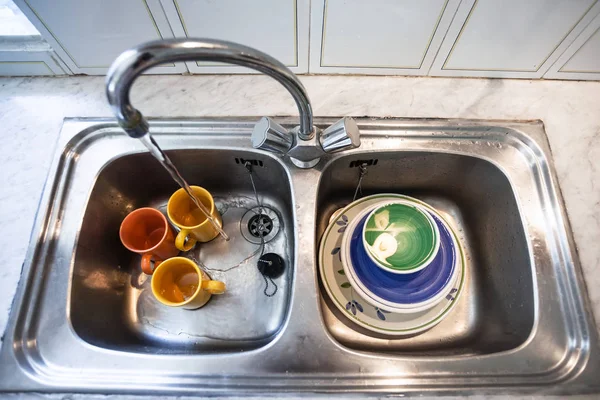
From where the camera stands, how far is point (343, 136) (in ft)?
1.78

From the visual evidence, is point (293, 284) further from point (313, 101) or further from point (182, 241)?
point (313, 101)

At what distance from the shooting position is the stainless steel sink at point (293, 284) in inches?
20.7

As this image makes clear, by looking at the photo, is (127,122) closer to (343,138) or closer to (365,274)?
(343,138)

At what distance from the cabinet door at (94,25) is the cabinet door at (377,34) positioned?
28 centimetres

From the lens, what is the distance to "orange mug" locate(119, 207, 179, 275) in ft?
2.02

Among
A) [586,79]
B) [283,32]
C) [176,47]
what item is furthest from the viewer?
[586,79]

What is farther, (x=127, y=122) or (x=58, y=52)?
(x=58, y=52)

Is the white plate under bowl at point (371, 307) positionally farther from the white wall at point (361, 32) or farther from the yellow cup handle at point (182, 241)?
the white wall at point (361, 32)

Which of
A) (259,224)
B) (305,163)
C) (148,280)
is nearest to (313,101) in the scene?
(305,163)

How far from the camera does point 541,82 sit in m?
0.73

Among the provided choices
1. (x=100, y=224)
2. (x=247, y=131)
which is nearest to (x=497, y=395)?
(x=247, y=131)

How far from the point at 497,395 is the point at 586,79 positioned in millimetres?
663

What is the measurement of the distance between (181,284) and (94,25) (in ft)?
1.62

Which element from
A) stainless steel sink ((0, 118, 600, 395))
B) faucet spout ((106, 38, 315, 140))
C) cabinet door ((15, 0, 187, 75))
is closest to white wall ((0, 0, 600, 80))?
cabinet door ((15, 0, 187, 75))
